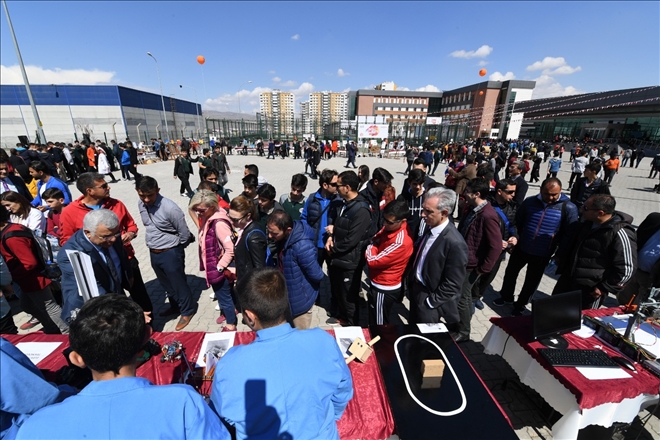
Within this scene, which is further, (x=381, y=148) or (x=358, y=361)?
(x=381, y=148)

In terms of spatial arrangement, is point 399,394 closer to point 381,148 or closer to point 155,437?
point 155,437

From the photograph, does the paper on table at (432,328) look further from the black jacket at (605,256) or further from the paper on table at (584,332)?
the black jacket at (605,256)

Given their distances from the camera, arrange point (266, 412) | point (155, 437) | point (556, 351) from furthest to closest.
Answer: point (556, 351) → point (266, 412) → point (155, 437)

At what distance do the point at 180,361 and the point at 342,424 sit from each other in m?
1.24

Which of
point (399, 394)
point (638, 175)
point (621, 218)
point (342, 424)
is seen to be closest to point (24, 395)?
point (342, 424)

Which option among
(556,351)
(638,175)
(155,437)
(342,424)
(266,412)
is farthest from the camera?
(638,175)

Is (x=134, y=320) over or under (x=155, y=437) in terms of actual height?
over

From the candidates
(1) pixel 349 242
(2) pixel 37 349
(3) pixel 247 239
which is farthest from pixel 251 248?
(2) pixel 37 349

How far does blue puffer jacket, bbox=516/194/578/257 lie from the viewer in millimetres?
3707

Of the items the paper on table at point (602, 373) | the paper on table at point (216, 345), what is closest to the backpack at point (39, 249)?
the paper on table at point (216, 345)

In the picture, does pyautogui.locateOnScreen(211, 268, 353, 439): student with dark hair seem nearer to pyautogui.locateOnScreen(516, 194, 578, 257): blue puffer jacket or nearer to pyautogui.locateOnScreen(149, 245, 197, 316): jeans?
pyautogui.locateOnScreen(149, 245, 197, 316): jeans

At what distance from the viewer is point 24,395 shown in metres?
1.22

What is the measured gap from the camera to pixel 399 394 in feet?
6.00

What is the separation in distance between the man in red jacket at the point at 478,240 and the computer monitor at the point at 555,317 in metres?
1.00
